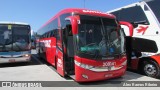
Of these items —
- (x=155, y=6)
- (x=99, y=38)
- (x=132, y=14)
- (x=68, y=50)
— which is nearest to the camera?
(x=99, y=38)

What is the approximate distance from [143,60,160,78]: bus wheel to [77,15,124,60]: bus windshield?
1.78 metres

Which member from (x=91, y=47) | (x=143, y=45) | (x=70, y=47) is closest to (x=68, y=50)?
(x=70, y=47)

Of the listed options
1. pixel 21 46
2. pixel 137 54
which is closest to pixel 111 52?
pixel 137 54

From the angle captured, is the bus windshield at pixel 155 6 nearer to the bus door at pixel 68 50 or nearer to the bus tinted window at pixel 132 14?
the bus tinted window at pixel 132 14

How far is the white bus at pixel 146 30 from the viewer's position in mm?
9312

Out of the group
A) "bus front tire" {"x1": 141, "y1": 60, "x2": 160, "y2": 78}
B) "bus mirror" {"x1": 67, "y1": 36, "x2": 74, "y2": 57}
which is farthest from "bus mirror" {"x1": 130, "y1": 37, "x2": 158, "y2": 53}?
"bus mirror" {"x1": 67, "y1": 36, "x2": 74, "y2": 57}

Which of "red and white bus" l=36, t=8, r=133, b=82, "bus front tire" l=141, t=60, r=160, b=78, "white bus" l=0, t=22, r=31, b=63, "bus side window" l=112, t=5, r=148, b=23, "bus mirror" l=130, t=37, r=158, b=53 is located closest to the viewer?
"red and white bus" l=36, t=8, r=133, b=82

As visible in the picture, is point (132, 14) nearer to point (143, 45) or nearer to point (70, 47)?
point (143, 45)

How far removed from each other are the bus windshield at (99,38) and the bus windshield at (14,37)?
640cm

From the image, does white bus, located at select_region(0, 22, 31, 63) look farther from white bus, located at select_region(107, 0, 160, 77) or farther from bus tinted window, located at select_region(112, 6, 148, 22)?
white bus, located at select_region(107, 0, 160, 77)

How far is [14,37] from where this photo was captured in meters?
13.3

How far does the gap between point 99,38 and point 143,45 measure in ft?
8.83

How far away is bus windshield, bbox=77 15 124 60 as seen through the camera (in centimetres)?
797

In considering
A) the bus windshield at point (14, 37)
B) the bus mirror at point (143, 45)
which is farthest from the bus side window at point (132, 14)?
the bus windshield at point (14, 37)
